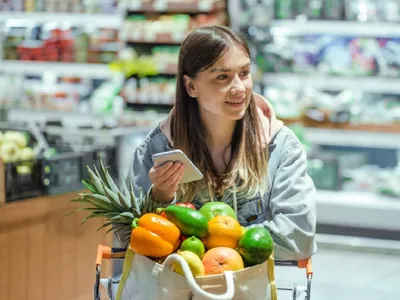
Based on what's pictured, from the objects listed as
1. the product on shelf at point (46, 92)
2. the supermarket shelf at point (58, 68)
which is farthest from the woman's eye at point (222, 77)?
the product on shelf at point (46, 92)

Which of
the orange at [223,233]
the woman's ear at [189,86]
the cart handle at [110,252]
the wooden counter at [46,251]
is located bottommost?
the wooden counter at [46,251]

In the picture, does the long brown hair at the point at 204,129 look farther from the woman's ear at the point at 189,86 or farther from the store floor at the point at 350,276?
the store floor at the point at 350,276

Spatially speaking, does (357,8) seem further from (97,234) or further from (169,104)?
(97,234)

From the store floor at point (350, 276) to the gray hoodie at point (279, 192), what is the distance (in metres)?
2.40

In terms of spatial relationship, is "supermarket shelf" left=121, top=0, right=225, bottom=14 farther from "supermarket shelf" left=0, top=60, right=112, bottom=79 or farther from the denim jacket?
the denim jacket

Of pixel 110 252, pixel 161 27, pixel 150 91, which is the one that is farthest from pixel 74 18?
pixel 110 252

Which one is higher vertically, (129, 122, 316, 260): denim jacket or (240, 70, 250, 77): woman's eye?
(240, 70, 250, 77): woman's eye

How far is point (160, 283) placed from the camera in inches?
81.6

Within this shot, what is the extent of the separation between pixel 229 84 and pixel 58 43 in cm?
603

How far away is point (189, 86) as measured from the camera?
2562 millimetres

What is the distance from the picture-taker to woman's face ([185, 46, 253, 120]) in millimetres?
2428

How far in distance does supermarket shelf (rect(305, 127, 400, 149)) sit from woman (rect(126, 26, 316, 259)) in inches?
174

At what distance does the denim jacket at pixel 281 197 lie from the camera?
239 centimetres

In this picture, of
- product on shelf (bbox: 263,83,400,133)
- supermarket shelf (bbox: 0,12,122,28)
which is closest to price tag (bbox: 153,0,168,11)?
supermarket shelf (bbox: 0,12,122,28)
